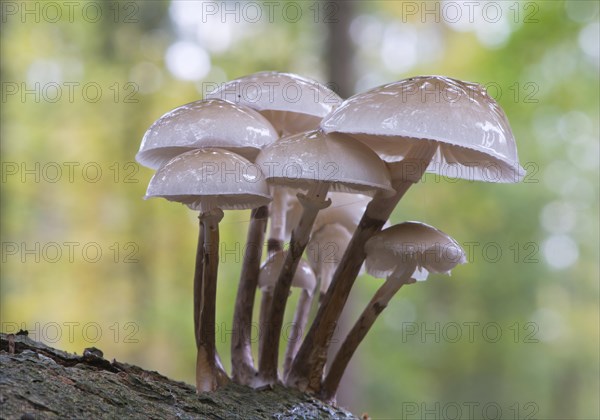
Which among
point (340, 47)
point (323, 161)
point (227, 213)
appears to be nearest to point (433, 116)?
point (323, 161)

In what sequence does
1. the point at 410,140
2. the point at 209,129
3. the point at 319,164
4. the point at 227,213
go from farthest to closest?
the point at 227,213 < the point at 410,140 < the point at 209,129 < the point at 319,164

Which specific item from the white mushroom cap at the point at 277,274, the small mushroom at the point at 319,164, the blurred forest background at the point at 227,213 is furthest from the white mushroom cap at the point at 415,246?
the blurred forest background at the point at 227,213

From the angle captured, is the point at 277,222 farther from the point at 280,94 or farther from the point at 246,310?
the point at 280,94

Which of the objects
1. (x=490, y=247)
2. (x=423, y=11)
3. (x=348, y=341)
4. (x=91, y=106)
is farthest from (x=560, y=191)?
(x=348, y=341)

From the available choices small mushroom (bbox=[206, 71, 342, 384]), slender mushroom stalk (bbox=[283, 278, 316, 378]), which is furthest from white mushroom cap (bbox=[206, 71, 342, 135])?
slender mushroom stalk (bbox=[283, 278, 316, 378])

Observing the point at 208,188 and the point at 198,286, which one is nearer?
the point at 208,188

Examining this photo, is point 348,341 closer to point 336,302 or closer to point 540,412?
point 336,302

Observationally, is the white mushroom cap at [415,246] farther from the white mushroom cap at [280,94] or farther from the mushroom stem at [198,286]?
the mushroom stem at [198,286]
